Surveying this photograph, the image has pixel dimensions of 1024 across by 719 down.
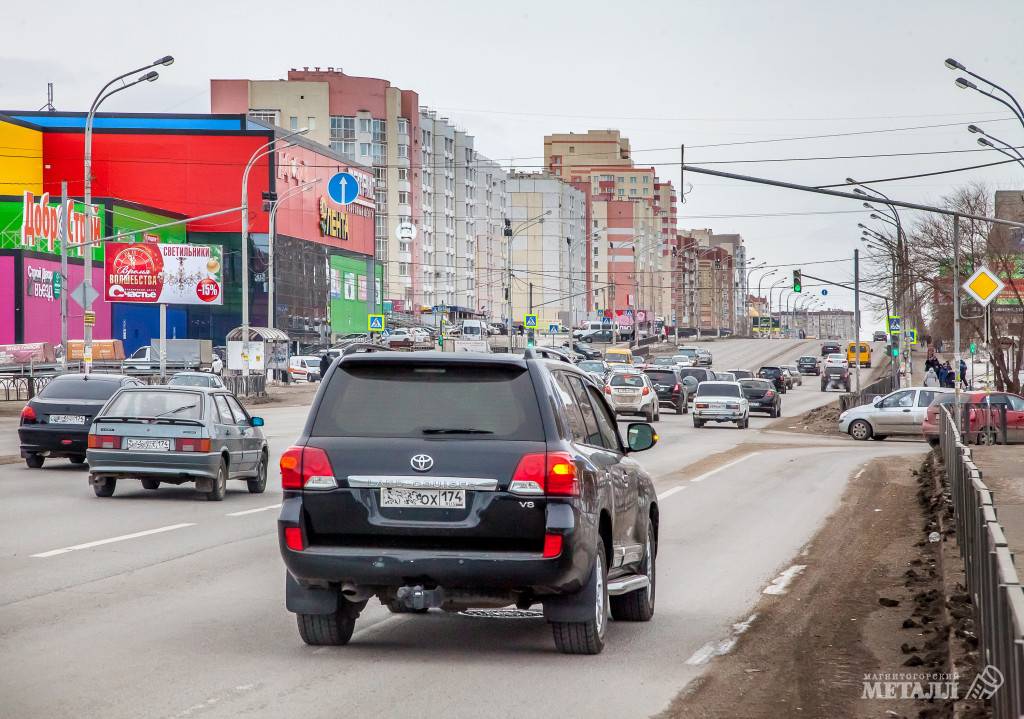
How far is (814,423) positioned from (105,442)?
3938cm

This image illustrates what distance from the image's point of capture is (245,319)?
60.4m

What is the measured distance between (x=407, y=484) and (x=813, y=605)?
13.9 ft

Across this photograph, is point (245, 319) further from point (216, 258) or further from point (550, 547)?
point (550, 547)

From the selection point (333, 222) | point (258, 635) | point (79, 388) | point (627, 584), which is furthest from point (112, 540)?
point (333, 222)

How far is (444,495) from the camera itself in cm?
840

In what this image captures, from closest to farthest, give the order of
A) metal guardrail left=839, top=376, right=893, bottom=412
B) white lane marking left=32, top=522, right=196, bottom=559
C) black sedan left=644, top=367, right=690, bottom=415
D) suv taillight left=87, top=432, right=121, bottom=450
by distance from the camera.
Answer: white lane marking left=32, top=522, right=196, bottom=559
suv taillight left=87, top=432, right=121, bottom=450
metal guardrail left=839, top=376, right=893, bottom=412
black sedan left=644, top=367, right=690, bottom=415

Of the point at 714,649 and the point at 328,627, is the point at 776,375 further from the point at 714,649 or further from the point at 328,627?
the point at 328,627

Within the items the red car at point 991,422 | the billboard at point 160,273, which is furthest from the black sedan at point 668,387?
the red car at point 991,422


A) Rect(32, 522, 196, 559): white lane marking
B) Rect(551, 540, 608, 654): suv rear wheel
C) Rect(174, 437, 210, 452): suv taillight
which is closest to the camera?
Rect(551, 540, 608, 654): suv rear wheel

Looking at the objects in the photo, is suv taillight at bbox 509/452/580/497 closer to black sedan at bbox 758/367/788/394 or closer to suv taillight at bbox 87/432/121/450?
suv taillight at bbox 87/432/121/450

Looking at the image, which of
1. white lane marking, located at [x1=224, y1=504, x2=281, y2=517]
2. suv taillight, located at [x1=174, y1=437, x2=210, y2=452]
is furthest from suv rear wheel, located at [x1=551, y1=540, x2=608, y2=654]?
suv taillight, located at [x1=174, y1=437, x2=210, y2=452]

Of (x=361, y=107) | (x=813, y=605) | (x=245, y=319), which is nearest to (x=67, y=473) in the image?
(x=813, y=605)

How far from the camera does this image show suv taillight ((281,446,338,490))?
855 centimetres

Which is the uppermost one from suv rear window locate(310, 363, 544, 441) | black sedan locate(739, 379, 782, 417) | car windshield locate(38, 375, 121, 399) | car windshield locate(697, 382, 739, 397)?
suv rear window locate(310, 363, 544, 441)
